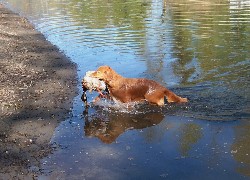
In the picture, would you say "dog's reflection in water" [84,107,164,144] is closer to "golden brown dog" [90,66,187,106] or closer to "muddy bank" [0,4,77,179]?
"golden brown dog" [90,66,187,106]

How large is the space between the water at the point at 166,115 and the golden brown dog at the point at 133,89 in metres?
0.26

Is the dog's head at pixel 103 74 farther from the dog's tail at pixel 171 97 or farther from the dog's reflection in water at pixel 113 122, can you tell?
the dog's tail at pixel 171 97

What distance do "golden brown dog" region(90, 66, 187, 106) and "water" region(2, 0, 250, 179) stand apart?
26 cm

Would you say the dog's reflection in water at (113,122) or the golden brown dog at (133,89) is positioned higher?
the golden brown dog at (133,89)

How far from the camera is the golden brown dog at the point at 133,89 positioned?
30.3 ft

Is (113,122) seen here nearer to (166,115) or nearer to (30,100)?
(166,115)

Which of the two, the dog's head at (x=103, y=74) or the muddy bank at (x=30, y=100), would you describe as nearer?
the muddy bank at (x=30, y=100)

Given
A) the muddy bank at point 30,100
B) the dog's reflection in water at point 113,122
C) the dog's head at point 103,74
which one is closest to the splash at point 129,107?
the dog's reflection in water at point 113,122

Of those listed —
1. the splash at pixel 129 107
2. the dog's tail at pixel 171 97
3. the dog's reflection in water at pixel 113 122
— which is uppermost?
the dog's tail at pixel 171 97

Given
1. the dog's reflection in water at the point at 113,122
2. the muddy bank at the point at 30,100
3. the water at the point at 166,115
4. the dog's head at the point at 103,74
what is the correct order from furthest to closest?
1. the dog's head at the point at 103,74
2. the dog's reflection in water at the point at 113,122
3. the muddy bank at the point at 30,100
4. the water at the point at 166,115

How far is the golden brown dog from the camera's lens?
30.3 feet

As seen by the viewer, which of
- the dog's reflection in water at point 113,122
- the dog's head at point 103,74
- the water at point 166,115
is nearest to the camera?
the water at point 166,115

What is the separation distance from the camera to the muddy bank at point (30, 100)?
6973mm

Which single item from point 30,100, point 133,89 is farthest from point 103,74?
point 30,100
